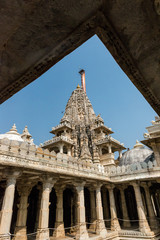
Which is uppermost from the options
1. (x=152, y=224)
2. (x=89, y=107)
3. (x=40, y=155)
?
(x=89, y=107)

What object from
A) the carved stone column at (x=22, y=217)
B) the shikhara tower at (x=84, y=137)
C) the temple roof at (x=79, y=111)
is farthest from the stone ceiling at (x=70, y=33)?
the temple roof at (x=79, y=111)

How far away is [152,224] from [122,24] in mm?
21321

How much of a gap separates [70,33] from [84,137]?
31068 millimetres

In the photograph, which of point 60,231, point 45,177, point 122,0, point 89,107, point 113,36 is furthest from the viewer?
point 89,107

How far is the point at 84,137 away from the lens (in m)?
32.9

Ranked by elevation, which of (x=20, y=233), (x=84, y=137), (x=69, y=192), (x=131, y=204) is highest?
(x=84, y=137)

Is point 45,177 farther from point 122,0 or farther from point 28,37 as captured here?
point 122,0

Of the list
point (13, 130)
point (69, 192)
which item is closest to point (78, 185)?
point (69, 192)

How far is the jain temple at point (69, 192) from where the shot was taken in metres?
10.2

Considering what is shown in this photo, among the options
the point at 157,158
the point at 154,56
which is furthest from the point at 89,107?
the point at 154,56

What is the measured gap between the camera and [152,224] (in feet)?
55.2

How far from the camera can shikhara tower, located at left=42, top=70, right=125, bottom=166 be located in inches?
1173

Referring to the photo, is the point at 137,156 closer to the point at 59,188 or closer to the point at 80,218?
the point at 59,188

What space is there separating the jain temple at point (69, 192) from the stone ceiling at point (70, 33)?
8350 mm
